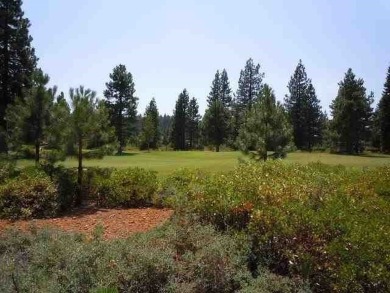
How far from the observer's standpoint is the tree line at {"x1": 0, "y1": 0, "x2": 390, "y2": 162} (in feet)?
45.2

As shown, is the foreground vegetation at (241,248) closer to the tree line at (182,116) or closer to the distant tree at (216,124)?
the tree line at (182,116)

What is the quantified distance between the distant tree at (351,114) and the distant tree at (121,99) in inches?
991

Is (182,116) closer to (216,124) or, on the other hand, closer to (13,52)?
(216,124)

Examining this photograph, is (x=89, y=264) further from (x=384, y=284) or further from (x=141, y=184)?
(x=141, y=184)

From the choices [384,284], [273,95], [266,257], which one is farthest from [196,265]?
[273,95]

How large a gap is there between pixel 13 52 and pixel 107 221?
25378 mm

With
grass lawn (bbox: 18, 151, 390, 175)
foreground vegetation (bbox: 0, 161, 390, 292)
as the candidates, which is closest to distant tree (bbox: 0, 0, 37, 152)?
grass lawn (bbox: 18, 151, 390, 175)

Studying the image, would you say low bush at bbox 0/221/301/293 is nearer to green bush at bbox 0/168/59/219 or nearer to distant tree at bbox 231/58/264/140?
green bush at bbox 0/168/59/219

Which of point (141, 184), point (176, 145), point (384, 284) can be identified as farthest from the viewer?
point (176, 145)

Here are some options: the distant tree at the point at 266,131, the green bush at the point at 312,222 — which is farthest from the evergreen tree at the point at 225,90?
the green bush at the point at 312,222

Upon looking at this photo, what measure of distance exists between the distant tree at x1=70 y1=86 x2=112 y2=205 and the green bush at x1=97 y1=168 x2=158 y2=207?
3.07ft

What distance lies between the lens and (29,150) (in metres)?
18.2

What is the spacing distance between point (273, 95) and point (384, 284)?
1668 cm

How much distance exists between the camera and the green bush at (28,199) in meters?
11.4
